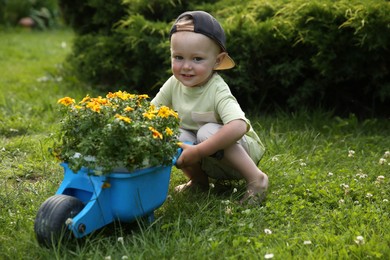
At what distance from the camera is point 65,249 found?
7.89 ft

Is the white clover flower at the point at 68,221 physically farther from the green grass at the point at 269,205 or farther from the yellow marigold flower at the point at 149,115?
the yellow marigold flower at the point at 149,115

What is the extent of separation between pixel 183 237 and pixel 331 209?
34.5 inches

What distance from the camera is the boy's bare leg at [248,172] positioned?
3.05m

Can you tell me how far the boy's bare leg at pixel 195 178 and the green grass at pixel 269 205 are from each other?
0.24 ft

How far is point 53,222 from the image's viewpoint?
2.38m

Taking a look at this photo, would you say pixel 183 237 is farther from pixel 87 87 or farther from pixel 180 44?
pixel 87 87

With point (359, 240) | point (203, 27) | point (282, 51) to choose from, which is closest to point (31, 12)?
point (282, 51)

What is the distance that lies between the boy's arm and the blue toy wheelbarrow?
19 cm

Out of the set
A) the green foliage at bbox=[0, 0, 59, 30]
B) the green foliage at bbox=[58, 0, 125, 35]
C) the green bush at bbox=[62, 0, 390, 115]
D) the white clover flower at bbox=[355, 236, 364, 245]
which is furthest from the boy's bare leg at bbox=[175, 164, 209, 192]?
the green foliage at bbox=[0, 0, 59, 30]

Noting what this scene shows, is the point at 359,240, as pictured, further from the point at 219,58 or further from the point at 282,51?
the point at 282,51

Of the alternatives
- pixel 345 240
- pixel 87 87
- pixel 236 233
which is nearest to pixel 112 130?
pixel 236 233

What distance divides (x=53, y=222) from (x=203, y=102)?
3.63 ft

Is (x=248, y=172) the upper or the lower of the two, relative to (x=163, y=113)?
lower

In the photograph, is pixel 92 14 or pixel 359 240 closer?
pixel 359 240
